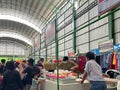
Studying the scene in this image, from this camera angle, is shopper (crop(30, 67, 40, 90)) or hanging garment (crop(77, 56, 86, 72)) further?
hanging garment (crop(77, 56, 86, 72))

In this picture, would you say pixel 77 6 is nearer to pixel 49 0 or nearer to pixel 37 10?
pixel 49 0

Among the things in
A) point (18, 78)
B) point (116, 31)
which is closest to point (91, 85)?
point (18, 78)

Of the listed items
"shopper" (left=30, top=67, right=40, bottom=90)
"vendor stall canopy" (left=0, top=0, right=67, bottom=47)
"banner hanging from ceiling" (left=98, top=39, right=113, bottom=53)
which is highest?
"vendor stall canopy" (left=0, top=0, right=67, bottom=47)

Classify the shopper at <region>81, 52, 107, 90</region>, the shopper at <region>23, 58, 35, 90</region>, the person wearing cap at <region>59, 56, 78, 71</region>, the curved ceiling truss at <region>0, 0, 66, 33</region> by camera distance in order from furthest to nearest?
the curved ceiling truss at <region>0, 0, 66, 33</region> < the person wearing cap at <region>59, 56, 78, 71</region> < the shopper at <region>23, 58, 35, 90</region> < the shopper at <region>81, 52, 107, 90</region>

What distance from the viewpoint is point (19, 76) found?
6129mm

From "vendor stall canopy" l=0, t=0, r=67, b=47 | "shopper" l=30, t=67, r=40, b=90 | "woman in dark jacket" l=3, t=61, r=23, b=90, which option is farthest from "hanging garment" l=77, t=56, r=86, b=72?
"vendor stall canopy" l=0, t=0, r=67, b=47

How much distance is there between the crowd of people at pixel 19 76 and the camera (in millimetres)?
6051

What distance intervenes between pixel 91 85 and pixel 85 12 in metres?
11.9

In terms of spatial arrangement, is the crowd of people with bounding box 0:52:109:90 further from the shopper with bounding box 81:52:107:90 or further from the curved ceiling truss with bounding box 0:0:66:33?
the curved ceiling truss with bounding box 0:0:66:33

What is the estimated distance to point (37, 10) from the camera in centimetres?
3091

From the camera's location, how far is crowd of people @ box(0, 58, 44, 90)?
238 inches

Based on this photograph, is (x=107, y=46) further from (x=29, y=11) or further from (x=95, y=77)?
(x=29, y=11)

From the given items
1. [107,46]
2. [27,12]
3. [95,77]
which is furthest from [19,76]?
[27,12]

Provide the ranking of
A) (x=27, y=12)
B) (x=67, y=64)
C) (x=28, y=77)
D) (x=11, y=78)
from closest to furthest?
(x=11, y=78), (x=28, y=77), (x=67, y=64), (x=27, y=12)
